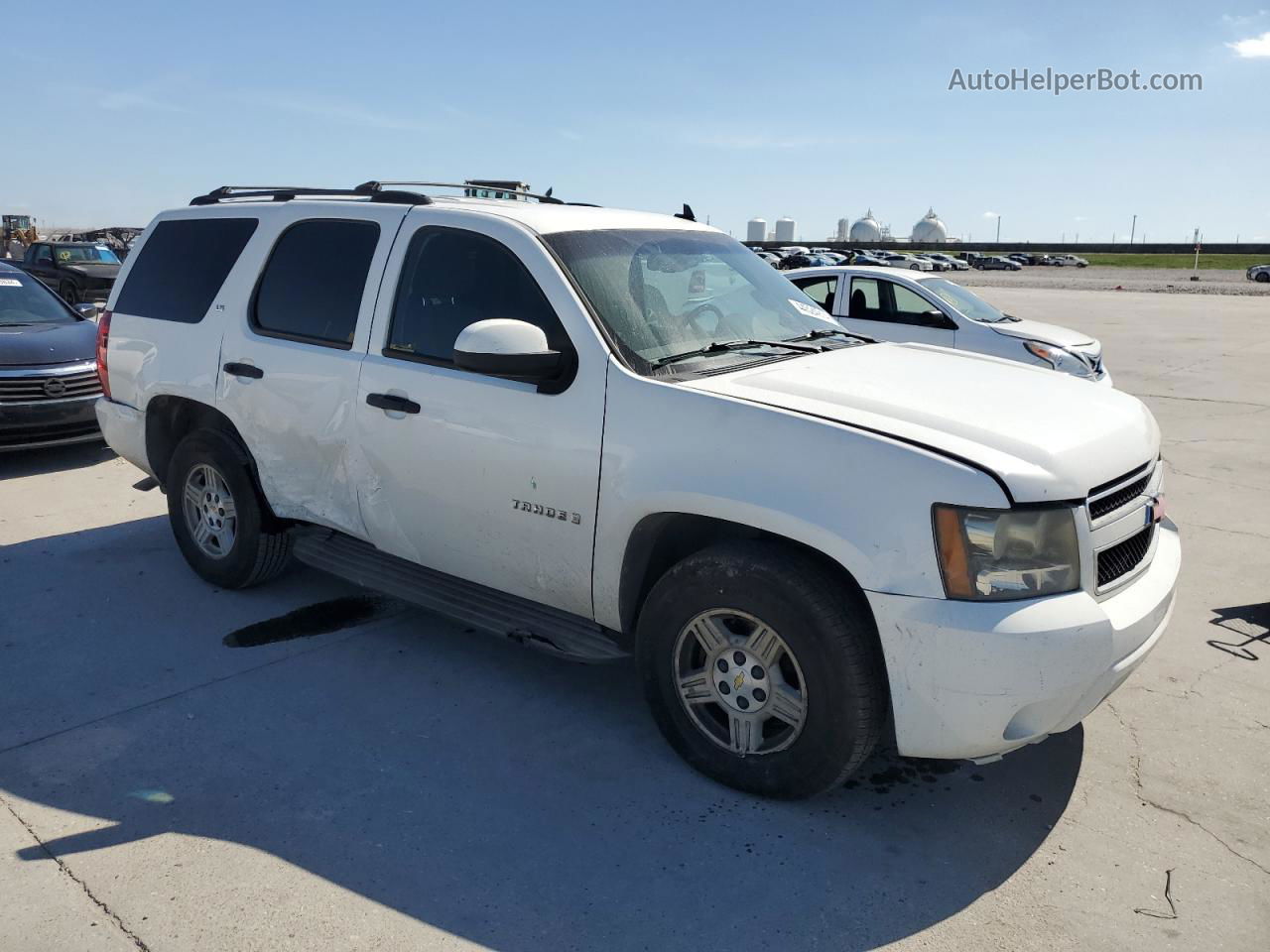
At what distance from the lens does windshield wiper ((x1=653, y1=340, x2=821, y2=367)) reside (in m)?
3.68

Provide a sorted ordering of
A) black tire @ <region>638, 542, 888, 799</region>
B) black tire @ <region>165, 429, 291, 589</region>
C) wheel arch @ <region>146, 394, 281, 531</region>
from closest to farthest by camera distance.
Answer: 1. black tire @ <region>638, 542, 888, 799</region>
2. black tire @ <region>165, 429, 291, 589</region>
3. wheel arch @ <region>146, 394, 281, 531</region>

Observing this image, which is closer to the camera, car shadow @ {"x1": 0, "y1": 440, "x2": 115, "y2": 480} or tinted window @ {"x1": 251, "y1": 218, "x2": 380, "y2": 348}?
tinted window @ {"x1": 251, "y1": 218, "x2": 380, "y2": 348}

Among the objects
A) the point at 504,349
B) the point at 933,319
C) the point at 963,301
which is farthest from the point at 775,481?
the point at 963,301

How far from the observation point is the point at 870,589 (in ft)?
9.84

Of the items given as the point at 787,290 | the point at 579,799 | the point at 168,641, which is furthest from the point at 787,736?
the point at 168,641

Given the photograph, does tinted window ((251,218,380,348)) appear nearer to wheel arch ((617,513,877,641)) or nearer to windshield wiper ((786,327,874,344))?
wheel arch ((617,513,877,641))

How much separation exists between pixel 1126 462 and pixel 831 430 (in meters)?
1.05

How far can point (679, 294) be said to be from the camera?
4070mm

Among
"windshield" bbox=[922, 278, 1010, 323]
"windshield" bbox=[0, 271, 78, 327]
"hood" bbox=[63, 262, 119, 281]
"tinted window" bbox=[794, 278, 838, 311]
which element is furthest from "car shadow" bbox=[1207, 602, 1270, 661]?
"hood" bbox=[63, 262, 119, 281]

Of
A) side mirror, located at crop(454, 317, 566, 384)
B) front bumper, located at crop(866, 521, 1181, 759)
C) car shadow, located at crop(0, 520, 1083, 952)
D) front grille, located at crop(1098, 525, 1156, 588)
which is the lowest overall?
car shadow, located at crop(0, 520, 1083, 952)

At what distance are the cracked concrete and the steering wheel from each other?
1.54 metres

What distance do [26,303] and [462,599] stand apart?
726 cm

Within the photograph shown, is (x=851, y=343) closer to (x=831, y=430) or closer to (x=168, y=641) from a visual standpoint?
(x=831, y=430)

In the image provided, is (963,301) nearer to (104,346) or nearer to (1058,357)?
(1058,357)
